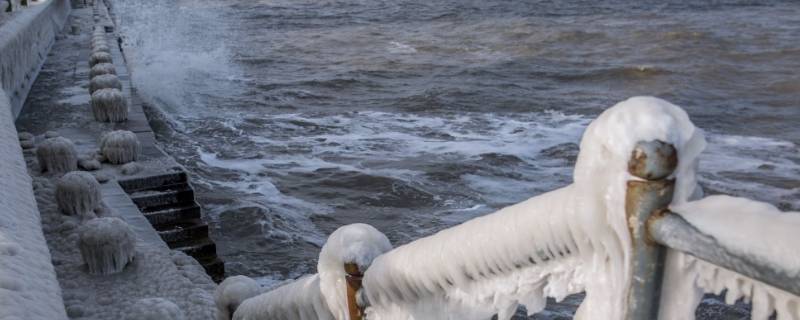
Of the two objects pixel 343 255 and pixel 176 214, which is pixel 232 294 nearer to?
pixel 343 255

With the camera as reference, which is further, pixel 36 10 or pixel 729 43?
pixel 729 43

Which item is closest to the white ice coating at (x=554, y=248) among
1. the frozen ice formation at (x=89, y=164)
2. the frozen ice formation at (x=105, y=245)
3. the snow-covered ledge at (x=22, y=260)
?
the snow-covered ledge at (x=22, y=260)

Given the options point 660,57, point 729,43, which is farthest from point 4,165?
point 729,43

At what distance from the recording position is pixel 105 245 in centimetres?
452

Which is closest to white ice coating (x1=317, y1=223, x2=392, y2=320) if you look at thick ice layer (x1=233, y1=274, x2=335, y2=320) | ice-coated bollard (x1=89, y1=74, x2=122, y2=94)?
thick ice layer (x1=233, y1=274, x2=335, y2=320)

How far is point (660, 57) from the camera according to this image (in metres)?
21.7

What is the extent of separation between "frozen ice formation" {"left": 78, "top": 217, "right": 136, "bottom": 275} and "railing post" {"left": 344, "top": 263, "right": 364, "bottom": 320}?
8.35 feet

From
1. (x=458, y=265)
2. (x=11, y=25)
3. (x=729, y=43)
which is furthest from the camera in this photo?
(x=729, y=43)

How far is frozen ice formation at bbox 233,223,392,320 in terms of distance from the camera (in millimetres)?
2303

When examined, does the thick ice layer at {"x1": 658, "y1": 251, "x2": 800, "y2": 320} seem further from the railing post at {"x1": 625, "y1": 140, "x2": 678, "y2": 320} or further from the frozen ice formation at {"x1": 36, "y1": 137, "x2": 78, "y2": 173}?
the frozen ice formation at {"x1": 36, "y1": 137, "x2": 78, "y2": 173}

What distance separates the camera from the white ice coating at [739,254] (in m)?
1.25

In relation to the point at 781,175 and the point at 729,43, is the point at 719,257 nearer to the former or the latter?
the point at 781,175

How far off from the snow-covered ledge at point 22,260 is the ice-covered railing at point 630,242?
4.11ft

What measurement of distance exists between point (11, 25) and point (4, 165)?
767 centimetres
